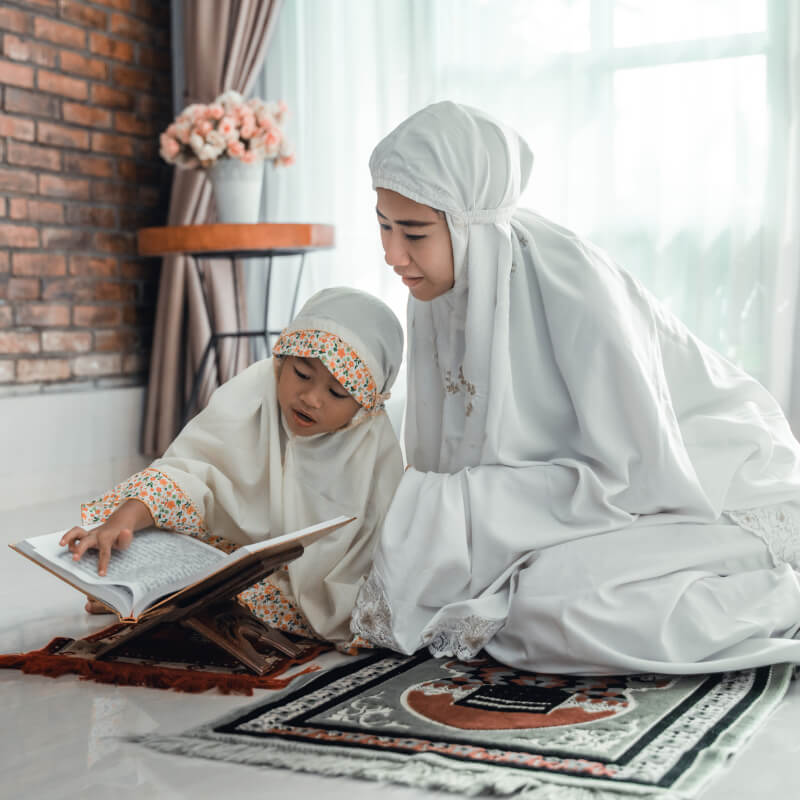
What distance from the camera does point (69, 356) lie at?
169 inches

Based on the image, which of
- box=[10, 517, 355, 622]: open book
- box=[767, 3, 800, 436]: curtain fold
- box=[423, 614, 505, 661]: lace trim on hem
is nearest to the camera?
box=[10, 517, 355, 622]: open book

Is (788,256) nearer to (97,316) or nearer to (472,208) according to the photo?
(472,208)

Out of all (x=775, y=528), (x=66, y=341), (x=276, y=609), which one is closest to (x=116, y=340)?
(x=66, y=341)

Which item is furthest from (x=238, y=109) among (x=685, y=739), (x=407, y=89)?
(x=685, y=739)

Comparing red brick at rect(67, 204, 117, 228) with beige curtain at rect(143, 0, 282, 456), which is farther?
beige curtain at rect(143, 0, 282, 456)

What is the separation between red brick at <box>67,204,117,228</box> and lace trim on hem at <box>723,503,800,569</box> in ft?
10.0

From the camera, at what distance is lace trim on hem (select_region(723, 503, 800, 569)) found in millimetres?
2080

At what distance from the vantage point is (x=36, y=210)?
13.5 feet

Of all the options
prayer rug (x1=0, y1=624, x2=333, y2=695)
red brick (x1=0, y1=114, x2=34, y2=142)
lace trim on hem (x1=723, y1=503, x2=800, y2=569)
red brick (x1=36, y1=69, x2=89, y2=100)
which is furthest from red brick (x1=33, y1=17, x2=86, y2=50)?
lace trim on hem (x1=723, y1=503, x2=800, y2=569)

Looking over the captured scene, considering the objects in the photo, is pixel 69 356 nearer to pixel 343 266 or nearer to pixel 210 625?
pixel 343 266

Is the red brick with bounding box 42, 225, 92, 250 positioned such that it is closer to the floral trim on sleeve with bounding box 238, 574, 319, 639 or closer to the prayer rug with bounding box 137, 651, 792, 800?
the floral trim on sleeve with bounding box 238, 574, 319, 639

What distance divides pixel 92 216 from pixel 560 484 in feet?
9.65

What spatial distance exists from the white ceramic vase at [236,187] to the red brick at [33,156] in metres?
0.59

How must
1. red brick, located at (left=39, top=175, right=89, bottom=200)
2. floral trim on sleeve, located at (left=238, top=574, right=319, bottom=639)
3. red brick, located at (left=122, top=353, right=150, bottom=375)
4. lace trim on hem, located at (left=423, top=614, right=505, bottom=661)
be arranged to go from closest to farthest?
1. lace trim on hem, located at (left=423, top=614, right=505, bottom=661)
2. floral trim on sleeve, located at (left=238, top=574, right=319, bottom=639)
3. red brick, located at (left=39, top=175, right=89, bottom=200)
4. red brick, located at (left=122, top=353, right=150, bottom=375)
